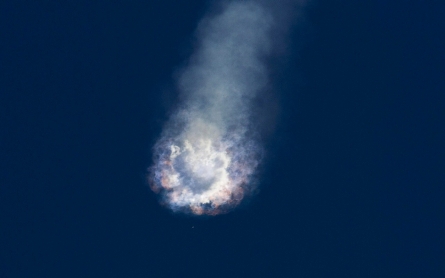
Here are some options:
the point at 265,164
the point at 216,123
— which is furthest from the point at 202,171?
the point at 265,164

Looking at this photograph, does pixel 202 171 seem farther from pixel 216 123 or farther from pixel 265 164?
pixel 265 164

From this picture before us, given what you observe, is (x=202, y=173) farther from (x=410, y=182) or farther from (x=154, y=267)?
(x=410, y=182)

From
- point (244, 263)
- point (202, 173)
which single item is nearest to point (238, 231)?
point (244, 263)

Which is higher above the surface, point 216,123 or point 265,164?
point 216,123

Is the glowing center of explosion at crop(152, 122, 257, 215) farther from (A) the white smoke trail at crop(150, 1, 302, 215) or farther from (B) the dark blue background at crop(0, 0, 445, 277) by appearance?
(B) the dark blue background at crop(0, 0, 445, 277)

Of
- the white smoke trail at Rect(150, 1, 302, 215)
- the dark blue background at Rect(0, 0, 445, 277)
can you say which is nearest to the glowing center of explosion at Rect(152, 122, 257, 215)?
the white smoke trail at Rect(150, 1, 302, 215)

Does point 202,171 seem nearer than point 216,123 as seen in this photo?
Yes
